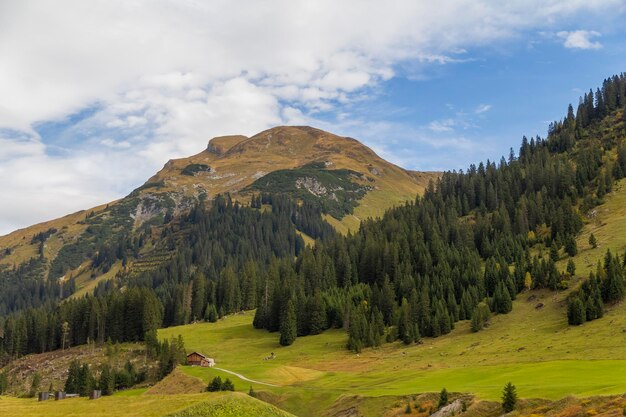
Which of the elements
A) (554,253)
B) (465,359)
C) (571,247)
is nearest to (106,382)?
(465,359)

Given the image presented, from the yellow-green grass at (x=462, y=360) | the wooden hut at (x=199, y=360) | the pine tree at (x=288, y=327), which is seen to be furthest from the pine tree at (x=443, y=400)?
the pine tree at (x=288, y=327)

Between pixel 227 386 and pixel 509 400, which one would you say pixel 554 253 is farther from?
pixel 509 400

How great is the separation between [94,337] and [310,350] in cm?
7642

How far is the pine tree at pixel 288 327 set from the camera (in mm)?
157000

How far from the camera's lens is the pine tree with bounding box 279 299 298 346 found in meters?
157

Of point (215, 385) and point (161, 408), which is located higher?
point (161, 408)

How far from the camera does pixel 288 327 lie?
158 m

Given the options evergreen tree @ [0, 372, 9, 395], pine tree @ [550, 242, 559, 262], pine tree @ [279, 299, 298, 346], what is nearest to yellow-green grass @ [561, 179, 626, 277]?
pine tree @ [550, 242, 559, 262]

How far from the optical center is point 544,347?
338 feet

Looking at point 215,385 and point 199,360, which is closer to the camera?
point 215,385

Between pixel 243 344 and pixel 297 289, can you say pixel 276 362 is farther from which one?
pixel 297 289

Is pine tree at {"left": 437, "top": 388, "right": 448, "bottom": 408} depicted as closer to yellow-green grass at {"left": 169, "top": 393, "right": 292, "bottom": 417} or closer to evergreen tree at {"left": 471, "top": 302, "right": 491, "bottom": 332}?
yellow-green grass at {"left": 169, "top": 393, "right": 292, "bottom": 417}

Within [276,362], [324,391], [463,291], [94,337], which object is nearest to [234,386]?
[324,391]

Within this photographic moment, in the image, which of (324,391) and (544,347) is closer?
(324,391)
